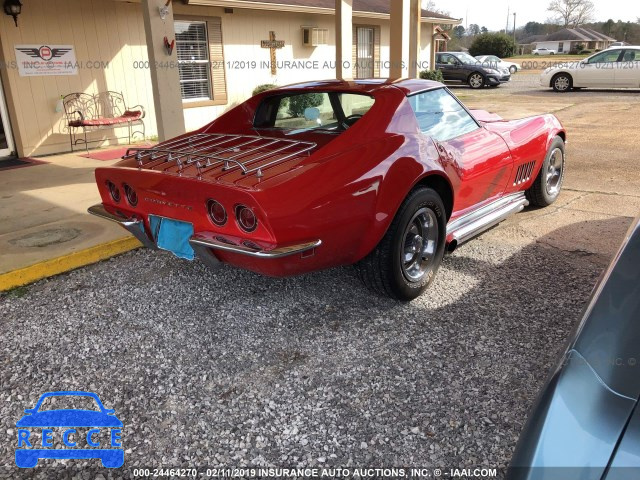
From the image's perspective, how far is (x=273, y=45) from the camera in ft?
43.3

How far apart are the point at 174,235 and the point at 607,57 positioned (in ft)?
63.4

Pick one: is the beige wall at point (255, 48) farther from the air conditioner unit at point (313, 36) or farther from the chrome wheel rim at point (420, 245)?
the chrome wheel rim at point (420, 245)

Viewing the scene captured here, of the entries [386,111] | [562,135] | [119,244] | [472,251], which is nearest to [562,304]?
[472,251]

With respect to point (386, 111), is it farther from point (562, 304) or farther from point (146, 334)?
point (146, 334)

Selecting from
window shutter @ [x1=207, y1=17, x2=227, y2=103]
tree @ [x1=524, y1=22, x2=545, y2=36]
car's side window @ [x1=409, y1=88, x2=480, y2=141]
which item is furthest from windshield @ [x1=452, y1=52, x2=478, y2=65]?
tree @ [x1=524, y1=22, x2=545, y2=36]

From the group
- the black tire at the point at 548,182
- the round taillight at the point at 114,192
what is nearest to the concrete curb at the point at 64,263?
the round taillight at the point at 114,192

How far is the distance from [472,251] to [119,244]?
3.16 metres

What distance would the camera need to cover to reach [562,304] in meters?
3.70

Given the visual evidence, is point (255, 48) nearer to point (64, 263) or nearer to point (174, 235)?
point (64, 263)

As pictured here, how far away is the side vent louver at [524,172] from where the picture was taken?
16.3 ft

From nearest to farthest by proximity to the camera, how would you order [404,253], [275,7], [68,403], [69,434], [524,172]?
[69,434] → [68,403] → [404,253] → [524,172] → [275,7]

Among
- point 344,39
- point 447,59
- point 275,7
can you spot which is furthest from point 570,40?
point 344,39

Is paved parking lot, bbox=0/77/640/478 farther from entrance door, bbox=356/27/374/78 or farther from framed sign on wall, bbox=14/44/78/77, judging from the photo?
entrance door, bbox=356/27/374/78

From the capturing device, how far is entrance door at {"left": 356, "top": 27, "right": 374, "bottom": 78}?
1641 cm
